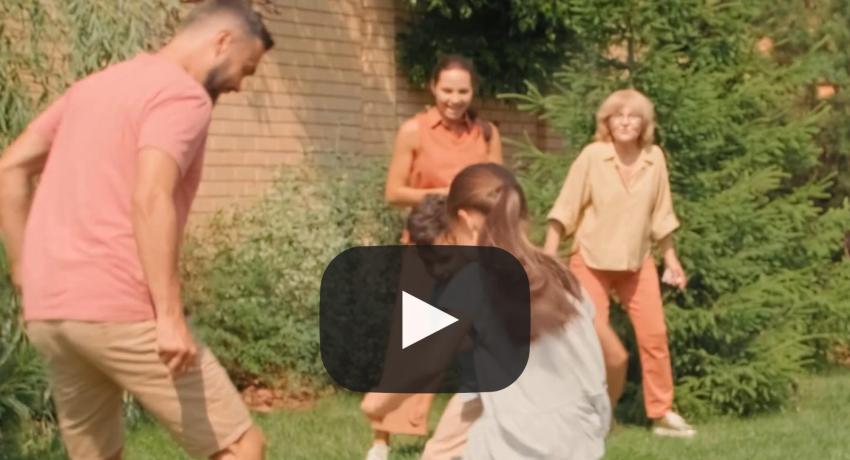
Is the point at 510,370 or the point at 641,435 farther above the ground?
the point at 510,370

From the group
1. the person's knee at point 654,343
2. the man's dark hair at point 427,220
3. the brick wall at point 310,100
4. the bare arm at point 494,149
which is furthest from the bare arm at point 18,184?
the brick wall at point 310,100

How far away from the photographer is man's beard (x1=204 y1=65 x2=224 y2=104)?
16.2ft

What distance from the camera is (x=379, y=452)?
7742 mm

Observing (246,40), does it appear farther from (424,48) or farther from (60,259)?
(424,48)

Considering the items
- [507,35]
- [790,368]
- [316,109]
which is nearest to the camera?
[790,368]

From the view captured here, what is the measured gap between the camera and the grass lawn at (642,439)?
8.10m

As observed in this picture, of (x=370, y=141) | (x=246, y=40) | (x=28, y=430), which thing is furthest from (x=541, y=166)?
(x=246, y=40)

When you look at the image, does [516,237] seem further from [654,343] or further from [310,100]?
[310,100]

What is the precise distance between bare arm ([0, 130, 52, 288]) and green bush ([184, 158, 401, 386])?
15.2 feet

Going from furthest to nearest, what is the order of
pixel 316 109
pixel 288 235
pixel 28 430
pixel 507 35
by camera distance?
pixel 507 35 → pixel 316 109 → pixel 288 235 → pixel 28 430

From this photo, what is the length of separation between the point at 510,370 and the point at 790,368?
507 centimetres

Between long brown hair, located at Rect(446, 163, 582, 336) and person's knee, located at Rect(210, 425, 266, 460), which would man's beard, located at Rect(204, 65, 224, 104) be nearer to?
long brown hair, located at Rect(446, 163, 582, 336)

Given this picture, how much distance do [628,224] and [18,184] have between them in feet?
13.5

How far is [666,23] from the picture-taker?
9.33m
